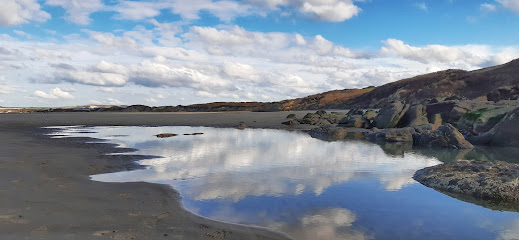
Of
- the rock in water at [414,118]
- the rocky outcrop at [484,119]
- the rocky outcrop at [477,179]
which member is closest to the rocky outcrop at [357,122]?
the rock in water at [414,118]

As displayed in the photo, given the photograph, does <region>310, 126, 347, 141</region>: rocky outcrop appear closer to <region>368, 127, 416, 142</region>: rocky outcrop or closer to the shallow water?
<region>368, 127, 416, 142</region>: rocky outcrop

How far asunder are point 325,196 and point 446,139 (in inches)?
494

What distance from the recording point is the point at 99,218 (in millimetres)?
6043

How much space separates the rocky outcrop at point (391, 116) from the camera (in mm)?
26594

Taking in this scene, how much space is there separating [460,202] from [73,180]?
30.5 feet

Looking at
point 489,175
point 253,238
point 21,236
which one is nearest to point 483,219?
point 489,175

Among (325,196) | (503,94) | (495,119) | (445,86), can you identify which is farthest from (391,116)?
(445,86)

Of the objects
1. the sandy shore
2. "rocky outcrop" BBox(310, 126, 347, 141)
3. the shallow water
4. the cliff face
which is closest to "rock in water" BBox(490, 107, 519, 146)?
the shallow water

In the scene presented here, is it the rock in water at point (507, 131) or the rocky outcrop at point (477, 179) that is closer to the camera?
the rocky outcrop at point (477, 179)

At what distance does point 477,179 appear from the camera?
8828 mm

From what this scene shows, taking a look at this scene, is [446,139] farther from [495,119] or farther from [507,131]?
[495,119]

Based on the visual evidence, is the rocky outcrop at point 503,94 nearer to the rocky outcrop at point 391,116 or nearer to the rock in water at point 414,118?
the rocky outcrop at point 391,116

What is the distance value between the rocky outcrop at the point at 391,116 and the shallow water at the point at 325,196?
11980mm

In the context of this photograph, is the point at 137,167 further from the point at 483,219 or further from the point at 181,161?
the point at 483,219
